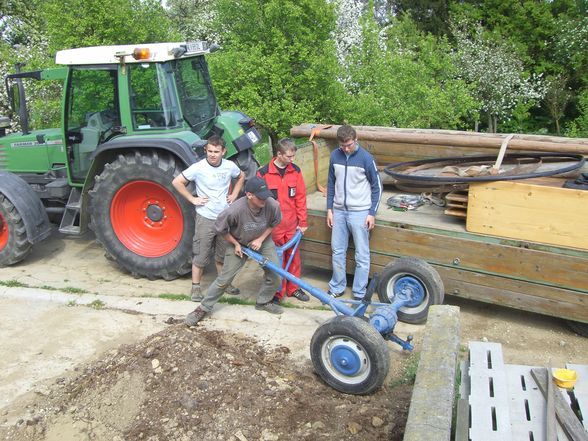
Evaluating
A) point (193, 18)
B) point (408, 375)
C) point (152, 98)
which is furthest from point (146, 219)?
point (193, 18)

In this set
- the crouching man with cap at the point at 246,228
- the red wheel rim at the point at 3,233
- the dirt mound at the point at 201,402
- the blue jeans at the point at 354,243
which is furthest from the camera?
the red wheel rim at the point at 3,233

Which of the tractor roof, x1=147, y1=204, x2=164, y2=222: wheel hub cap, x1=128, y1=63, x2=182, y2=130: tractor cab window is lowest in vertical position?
x1=147, y1=204, x2=164, y2=222: wheel hub cap

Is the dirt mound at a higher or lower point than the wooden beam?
lower

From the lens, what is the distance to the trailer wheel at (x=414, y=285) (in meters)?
5.18

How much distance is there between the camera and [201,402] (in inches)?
164

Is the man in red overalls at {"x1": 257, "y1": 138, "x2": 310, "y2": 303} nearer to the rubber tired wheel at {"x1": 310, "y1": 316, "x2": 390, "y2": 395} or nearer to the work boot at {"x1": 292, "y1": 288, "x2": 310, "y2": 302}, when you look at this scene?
the work boot at {"x1": 292, "y1": 288, "x2": 310, "y2": 302}

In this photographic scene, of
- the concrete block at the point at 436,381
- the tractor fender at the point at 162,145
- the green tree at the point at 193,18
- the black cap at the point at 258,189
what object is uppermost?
the green tree at the point at 193,18

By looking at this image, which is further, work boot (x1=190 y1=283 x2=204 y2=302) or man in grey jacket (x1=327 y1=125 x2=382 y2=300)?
work boot (x1=190 y1=283 x2=204 y2=302)

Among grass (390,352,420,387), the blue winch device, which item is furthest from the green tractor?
grass (390,352,420,387)

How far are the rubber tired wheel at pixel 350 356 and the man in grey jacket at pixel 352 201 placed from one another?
1520 mm

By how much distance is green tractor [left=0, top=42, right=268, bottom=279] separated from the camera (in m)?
6.20

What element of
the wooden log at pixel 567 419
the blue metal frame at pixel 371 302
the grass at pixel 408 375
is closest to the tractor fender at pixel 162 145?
the blue metal frame at pixel 371 302

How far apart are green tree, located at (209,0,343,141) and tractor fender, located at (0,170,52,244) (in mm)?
4474

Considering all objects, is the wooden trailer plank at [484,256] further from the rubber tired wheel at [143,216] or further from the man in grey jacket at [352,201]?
the rubber tired wheel at [143,216]
